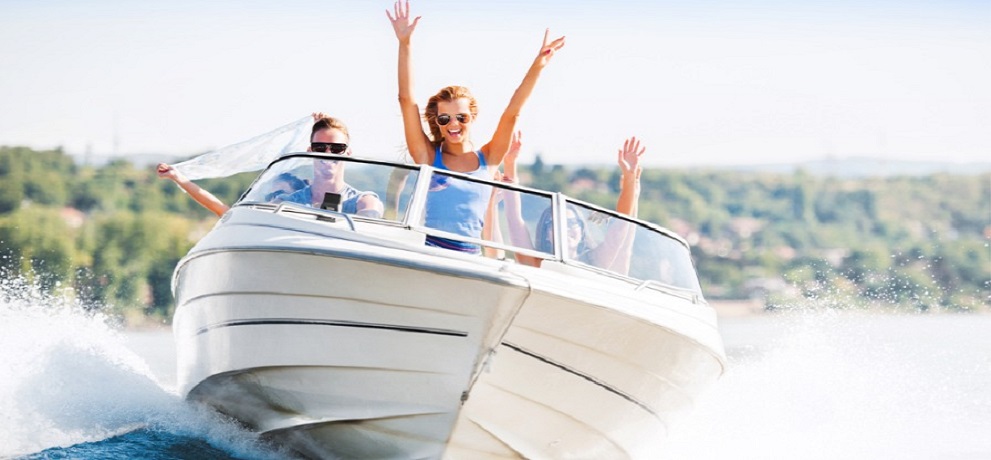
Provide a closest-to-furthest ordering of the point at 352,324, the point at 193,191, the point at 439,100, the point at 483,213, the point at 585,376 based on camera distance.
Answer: the point at 352,324 < the point at 585,376 < the point at 483,213 < the point at 439,100 < the point at 193,191

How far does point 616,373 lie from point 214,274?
239 centimetres

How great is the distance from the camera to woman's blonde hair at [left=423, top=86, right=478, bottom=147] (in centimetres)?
786

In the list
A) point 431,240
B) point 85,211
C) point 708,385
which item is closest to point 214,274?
point 431,240

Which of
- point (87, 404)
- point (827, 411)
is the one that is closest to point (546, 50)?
point (87, 404)

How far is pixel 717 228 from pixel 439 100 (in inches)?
4626

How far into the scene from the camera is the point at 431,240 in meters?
7.38

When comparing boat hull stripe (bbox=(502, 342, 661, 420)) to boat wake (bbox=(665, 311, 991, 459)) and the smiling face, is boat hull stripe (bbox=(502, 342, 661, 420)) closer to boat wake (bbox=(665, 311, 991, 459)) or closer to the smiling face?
boat wake (bbox=(665, 311, 991, 459))

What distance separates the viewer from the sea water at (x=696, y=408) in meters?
8.62

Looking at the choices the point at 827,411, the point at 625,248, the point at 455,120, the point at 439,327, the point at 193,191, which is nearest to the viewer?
the point at 439,327

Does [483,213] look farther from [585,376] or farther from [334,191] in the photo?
[585,376]

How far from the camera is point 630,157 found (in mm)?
8422

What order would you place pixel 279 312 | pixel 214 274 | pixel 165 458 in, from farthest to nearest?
pixel 165 458 < pixel 214 274 < pixel 279 312

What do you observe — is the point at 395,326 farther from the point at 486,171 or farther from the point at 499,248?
the point at 486,171

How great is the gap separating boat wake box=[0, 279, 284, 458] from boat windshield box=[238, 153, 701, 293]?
1712 millimetres
